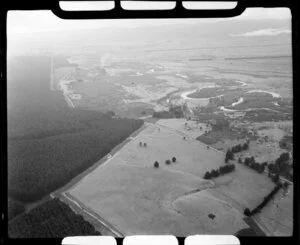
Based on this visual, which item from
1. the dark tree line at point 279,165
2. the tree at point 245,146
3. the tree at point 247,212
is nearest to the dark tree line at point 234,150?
the tree at point 245,146

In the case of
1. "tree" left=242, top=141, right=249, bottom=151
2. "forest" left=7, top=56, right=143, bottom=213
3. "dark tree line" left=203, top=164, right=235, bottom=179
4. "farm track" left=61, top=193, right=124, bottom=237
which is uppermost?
"forest" left=7, top=56, right=143, bottom=213

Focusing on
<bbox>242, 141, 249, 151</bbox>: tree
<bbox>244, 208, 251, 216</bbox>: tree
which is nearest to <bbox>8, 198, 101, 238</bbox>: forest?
<bbox>244, 208, 251, 216</bbox>: tree

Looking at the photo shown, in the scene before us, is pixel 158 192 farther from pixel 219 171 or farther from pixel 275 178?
pixel 275 178

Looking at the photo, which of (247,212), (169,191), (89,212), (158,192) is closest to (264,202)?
(247,212)

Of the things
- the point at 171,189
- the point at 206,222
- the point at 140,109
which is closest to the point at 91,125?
the point at 140,109

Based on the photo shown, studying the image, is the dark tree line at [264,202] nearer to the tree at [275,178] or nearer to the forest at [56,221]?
the tree at [275,178]

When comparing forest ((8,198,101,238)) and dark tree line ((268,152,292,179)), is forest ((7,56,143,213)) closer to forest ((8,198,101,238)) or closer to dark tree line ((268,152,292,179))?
→ forest ((8,198,101,238))

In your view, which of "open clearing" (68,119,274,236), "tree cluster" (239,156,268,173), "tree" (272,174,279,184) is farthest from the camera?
"tree cluster" (239,156,268,173)
